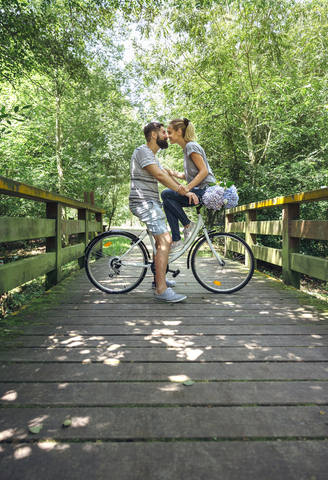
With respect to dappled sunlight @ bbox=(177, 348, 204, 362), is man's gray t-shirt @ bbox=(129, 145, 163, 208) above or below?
above

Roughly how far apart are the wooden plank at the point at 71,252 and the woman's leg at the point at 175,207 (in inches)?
61.6

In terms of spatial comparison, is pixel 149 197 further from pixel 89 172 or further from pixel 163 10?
pixel 89 172

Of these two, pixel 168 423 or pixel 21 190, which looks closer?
pixel 168 423

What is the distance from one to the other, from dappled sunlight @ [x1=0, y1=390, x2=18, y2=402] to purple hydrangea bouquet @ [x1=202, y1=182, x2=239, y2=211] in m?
2.40

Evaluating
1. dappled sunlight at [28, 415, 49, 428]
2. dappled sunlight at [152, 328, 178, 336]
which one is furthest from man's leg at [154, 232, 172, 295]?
dappled sunlight at [28, 415, 49, 428]

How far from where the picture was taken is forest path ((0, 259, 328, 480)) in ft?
3.60

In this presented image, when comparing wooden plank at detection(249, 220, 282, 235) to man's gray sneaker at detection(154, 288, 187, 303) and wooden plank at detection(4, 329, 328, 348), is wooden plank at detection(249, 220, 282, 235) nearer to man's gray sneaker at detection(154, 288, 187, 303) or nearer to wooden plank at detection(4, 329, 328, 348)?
man's gray sneaker at detection(154, 288, 187, 303)

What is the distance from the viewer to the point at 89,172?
42.7 feet

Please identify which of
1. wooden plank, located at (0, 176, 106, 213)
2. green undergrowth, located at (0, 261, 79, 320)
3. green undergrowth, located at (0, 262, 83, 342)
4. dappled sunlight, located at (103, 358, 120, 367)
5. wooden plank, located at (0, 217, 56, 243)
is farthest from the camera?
green undergrowth, located at (0, 261, 79, 320)

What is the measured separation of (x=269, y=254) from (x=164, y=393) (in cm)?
331

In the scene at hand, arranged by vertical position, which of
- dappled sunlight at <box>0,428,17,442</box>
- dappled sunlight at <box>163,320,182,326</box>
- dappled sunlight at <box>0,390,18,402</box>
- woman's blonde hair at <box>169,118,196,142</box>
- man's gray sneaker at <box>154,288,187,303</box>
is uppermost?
woman's blonde hair at <box>169,118,196,142</box>

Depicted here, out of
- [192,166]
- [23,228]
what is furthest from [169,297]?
[23,228]

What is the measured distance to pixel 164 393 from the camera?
1.53 meters

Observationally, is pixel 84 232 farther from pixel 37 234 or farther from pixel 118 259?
pixel 37 234
